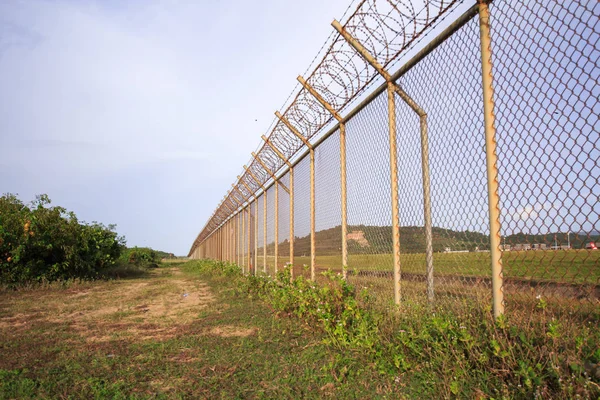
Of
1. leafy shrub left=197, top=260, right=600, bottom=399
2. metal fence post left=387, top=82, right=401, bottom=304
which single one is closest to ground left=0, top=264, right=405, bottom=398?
leafy shrub left=197, top=260, right=600, bottom=399

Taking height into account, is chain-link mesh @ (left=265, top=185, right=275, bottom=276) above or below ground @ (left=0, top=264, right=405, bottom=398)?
above

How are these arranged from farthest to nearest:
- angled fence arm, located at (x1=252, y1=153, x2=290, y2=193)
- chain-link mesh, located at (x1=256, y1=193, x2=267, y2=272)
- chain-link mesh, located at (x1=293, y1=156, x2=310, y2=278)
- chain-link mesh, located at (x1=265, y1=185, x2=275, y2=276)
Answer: chain-link mesh, located at (x1=256, y1=193, x2=267, y2=272), chain-link mesh, located at (x1=265, y1=185, x2=275, y2=276), angled fence arm, located at (x1=252, y1=153, x2=290, y2=193), chain-link mesh, located at (x1=293, y1=156, x2=310, y2=278)

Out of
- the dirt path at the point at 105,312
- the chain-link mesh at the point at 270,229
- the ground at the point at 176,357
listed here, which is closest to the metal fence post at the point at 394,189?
the ground at the point at 176,357

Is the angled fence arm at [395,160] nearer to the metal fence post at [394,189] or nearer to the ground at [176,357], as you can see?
the metal fence post at [394,189]

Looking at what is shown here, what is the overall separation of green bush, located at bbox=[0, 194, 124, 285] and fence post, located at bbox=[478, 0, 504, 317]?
11.4 m

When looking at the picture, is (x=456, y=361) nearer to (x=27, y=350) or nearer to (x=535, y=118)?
(x=535, y=118)

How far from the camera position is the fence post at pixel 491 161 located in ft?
7.89

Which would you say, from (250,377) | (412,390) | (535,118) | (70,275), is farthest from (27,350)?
(70,275)

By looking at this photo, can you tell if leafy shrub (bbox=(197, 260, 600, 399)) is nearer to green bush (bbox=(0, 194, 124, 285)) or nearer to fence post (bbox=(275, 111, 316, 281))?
fence post (bbox=(275, 111, 316, 281))

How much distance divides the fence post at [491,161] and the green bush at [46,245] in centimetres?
1138

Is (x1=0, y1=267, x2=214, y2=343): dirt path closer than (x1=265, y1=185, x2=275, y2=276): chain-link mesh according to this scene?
Yes

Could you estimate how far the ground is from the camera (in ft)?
9.26

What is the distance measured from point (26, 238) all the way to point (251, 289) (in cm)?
668

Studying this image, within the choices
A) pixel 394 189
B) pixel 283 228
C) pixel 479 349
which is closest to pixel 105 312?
pixel 283 228
